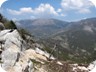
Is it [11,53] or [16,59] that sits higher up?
[11,53]

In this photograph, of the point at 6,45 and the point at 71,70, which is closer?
the point at 6,45

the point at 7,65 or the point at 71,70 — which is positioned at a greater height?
the point at 7,65

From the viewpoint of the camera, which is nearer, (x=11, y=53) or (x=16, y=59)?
(x=11, y=53)

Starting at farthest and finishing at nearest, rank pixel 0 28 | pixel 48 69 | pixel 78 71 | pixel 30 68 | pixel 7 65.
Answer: pixel 0 28, pixel 78 71, pixel 48 69, pixel 30 68, pixel 7 65

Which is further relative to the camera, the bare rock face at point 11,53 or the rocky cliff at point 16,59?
the rocky cliff at point 16,59

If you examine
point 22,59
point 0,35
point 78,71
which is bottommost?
point 78,71

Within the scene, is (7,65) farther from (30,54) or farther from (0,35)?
(30,54)

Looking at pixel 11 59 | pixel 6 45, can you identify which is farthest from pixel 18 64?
pixel 6 45

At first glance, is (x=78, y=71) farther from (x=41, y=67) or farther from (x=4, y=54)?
(x=4, y=54)

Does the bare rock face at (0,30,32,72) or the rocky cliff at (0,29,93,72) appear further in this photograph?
the rocky cliff at (0,29,93,72)

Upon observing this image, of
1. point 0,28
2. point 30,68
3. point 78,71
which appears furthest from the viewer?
point 0,28
